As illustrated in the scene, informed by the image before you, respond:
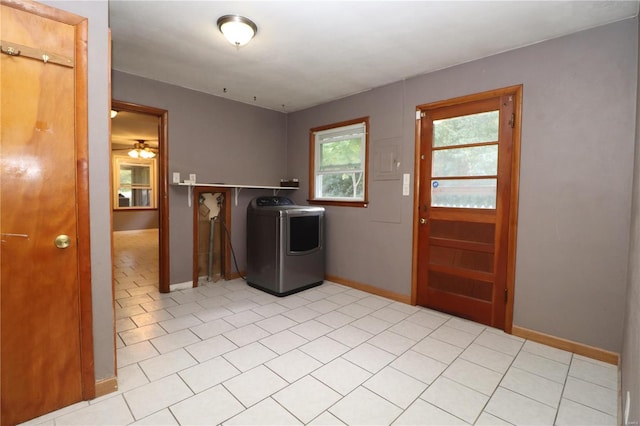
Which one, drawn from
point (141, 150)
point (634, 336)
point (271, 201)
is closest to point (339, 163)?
point (271, 201)

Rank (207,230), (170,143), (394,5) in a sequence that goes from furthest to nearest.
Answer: (207,230), (170,143), (394,5)

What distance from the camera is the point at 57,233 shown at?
1646 mm

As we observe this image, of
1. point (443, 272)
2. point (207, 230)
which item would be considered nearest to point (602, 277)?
point (443, 272)

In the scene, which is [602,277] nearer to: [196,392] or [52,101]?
[196,392]

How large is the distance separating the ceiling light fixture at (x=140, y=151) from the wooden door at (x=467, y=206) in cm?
756

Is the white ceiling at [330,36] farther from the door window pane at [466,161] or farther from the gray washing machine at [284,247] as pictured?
the gray washing machine at [284,247]

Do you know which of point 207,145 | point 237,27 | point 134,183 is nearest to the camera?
point 237,27

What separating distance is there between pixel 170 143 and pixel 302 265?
2.18m

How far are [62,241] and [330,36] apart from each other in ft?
7.66

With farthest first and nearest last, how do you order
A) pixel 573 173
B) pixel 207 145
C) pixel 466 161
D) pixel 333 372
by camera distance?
pixel 207 145 < pixel 466 161 < pixel 573 173 < pixel 333 372

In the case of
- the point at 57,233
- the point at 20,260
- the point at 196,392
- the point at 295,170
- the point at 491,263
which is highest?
the point at 295,170

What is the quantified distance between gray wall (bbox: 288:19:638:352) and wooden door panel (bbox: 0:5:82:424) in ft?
10.3

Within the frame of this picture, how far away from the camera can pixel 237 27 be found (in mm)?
2213

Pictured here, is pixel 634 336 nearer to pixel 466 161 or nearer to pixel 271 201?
pixel 466 161
